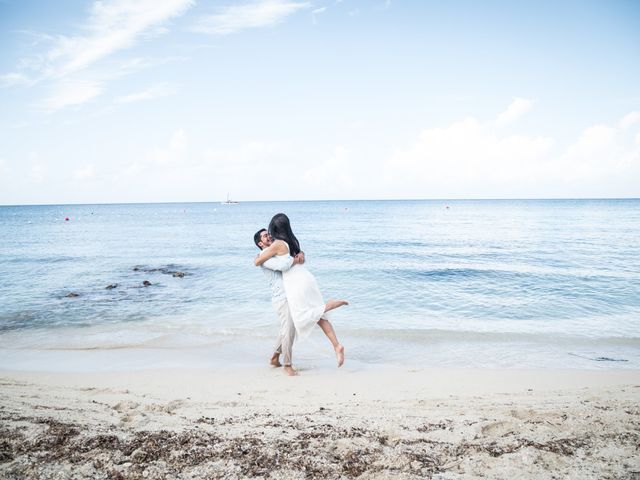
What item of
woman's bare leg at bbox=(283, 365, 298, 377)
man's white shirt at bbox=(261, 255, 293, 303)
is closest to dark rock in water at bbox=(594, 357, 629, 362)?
woman's bare leg at bbox=(283, 365, 298, 377)

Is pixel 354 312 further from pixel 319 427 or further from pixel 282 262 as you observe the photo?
pixel 319 427

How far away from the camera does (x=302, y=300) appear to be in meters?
6.07

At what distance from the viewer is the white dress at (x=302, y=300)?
6066 millimetres

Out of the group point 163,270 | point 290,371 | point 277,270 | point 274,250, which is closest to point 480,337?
point 290,371

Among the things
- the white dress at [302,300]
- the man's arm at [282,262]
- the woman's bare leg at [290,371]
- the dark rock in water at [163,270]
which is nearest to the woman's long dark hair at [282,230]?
the man's arm at [282,262]

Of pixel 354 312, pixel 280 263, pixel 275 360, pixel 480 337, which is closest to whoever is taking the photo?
pixel 280 263

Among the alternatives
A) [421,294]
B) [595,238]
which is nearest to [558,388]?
[421,294]

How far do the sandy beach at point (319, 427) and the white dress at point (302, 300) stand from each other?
0.85 metres

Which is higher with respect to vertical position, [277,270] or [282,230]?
[282,230]

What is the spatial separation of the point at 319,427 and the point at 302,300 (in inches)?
86.7

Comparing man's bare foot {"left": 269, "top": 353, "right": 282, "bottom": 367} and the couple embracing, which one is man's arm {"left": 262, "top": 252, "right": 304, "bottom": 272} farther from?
man's bare foot {"left": 269, "top": 353, "right": 282, "bottom": 367}

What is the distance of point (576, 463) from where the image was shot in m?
3.37

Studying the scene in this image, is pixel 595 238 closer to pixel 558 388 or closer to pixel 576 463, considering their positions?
pixel 558 388

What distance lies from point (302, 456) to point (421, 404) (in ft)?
6.51
